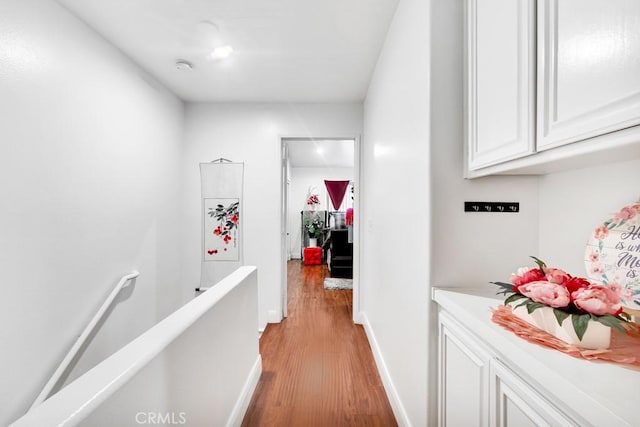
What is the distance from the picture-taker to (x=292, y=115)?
3.39 meters

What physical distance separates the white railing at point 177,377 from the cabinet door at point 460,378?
3.15 feet

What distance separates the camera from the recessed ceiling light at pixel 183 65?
2492 millimetres

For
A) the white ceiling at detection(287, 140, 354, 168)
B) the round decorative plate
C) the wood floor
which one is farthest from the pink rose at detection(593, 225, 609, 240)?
the white ceiling at detection(287, 140, 354, 168)

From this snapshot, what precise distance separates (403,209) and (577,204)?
0.76 m

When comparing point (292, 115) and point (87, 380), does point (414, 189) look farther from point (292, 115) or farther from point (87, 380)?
point (292, 115)

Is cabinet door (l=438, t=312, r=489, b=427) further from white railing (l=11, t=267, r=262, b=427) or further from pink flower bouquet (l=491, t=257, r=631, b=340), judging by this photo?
white railing (l=11, t=267, r=262, b=427)

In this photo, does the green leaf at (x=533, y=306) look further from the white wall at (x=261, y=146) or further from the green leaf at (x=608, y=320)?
the white wall at (x=261, y=146)

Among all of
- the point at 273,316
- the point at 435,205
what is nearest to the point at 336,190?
the point at 273,316

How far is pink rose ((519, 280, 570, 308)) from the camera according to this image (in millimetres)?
724

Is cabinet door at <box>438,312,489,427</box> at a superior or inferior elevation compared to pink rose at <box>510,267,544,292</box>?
inferior

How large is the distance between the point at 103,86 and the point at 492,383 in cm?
Answer: 278

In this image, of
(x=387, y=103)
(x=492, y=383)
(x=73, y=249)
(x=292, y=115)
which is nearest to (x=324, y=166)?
(x=292, y=115)

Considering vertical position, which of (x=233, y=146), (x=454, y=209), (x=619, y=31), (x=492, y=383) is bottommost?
(x=492, y=383)

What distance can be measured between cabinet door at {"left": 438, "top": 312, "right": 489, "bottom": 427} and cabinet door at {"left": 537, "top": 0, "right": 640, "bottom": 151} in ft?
2.19
